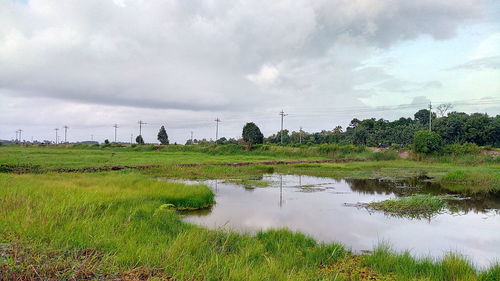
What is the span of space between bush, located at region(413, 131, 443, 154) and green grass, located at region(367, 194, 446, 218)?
23.1m

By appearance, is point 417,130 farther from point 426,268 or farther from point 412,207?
point 426,268

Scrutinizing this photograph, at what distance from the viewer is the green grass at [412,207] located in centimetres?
1107

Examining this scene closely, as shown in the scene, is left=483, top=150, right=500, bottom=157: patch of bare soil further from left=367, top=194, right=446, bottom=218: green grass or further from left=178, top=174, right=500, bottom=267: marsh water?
left=367, top=194, right=446, bottom=218: green grass

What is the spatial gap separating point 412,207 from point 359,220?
2873 mm

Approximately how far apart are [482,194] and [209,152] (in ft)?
113

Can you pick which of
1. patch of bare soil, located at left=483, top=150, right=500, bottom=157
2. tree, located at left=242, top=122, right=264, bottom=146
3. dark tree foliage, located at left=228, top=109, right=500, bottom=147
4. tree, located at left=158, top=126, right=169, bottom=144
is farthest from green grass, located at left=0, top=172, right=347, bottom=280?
tree, located at left=158, top=126, right=169, bottom=144

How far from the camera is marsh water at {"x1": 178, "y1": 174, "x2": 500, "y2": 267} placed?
7820 millimetres

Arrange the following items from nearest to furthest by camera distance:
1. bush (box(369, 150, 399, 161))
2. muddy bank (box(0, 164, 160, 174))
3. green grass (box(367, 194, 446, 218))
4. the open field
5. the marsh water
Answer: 1. the open field
2. the marsh water
3. green grass (box(367, 194, 446, 218))
4. muddy bank (box(0, 164, 160, 174))
5. bush (box(369, 150, 399, 161))

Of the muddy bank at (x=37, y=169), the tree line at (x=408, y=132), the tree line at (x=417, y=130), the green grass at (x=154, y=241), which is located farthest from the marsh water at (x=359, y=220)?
the tree line at (x=417, y=130)

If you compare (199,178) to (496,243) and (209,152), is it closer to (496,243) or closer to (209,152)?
(496,243)

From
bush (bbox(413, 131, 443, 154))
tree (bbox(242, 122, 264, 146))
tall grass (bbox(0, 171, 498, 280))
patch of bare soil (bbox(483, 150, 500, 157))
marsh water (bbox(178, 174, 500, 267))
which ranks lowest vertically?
marsh water (bbox(178, 174, 500, 267))

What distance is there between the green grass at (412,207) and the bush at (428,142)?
23.1m

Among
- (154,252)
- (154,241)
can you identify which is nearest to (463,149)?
(154,241)

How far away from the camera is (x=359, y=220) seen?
10.0 meters
